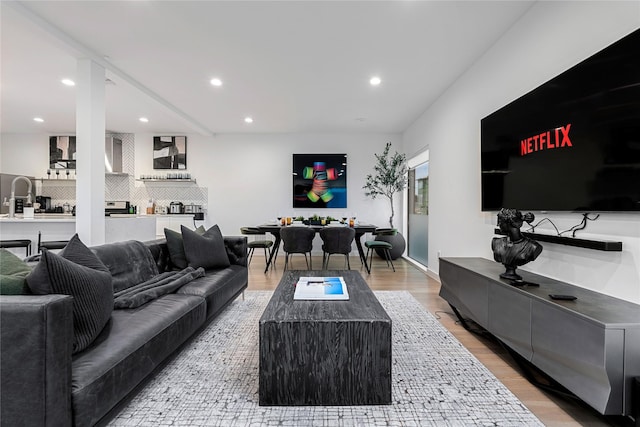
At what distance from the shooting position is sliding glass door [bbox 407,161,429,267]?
19.0 ft

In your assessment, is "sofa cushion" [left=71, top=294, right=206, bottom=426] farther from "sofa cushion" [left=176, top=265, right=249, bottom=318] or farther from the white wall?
the white wall

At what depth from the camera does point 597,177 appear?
194cm

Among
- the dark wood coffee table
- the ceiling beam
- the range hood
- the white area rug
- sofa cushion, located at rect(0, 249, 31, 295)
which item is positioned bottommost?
the white area rug

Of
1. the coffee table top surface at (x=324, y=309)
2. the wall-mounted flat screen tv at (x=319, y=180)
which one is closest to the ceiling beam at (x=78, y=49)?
the wall-mounted flat screen tv at (x=319, y=180)

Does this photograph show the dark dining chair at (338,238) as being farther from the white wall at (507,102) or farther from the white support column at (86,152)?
the white support column at (86,152)

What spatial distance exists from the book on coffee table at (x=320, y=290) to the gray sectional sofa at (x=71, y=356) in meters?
0.78

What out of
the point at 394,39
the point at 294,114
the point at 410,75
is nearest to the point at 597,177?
the point at 394,39

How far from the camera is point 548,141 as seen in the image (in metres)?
2.34

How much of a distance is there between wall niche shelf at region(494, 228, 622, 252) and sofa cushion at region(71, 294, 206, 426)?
2.61 metres

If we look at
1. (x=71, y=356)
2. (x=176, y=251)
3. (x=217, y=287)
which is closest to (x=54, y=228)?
(x=176, y=251)

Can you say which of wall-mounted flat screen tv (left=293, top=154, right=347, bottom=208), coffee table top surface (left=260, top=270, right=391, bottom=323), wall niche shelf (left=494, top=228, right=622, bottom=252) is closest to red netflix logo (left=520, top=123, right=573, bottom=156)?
wall niche shelf (left=494, top=228, right=622, bottom=252)

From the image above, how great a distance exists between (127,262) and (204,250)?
78 centimetres

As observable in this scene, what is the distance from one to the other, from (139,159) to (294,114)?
13.1ft

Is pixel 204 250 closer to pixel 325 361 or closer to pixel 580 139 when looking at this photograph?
pixel 325 361
